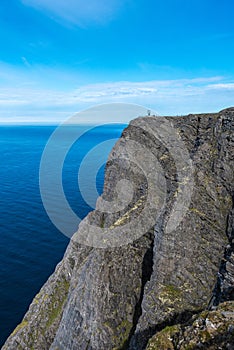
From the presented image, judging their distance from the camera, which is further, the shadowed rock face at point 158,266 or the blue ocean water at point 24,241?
the blue ocean water at point 24,241

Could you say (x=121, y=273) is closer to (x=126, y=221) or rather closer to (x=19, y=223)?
(x=126, y=221)

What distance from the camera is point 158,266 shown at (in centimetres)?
2373

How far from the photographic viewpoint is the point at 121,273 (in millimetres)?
28016

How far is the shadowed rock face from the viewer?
71.5 feet

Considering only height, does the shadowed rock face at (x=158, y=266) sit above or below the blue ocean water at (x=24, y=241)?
above

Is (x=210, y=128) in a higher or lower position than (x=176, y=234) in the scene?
higher

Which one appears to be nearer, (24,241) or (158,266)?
(158,266)

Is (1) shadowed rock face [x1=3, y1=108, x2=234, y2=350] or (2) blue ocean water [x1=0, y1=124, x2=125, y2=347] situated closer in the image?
(1) shadowed rock face [x1=3, y1=108, x2=234, y2=350]

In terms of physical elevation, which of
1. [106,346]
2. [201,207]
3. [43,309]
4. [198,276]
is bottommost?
[43,309]

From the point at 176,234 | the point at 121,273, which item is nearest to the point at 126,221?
the point at 121,273

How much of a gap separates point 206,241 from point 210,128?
13.1 metres

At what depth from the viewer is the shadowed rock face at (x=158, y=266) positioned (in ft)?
71.5

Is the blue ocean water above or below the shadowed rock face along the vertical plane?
below

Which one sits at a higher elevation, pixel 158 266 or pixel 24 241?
pixel 158 266
